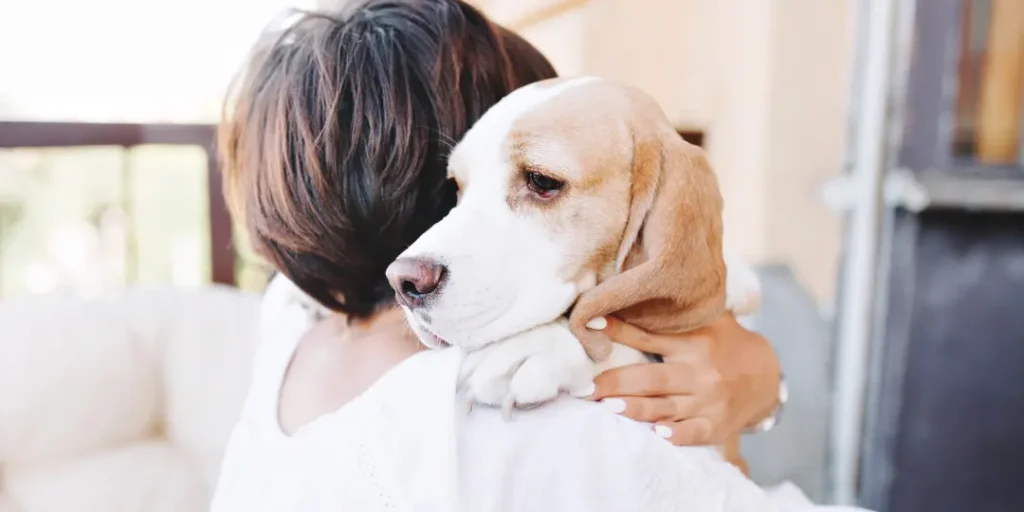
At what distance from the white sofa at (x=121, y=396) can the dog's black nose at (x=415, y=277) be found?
0.75 m

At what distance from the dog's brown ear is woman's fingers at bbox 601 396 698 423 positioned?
0.15 feet

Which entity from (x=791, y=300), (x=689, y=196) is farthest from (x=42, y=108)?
(x=791, y=300)

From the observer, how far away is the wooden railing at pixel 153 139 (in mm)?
1229

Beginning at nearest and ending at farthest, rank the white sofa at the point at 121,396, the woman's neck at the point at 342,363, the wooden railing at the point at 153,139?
the woman's neck at the point at 342,363 < the white sofa at the point at 121,396 < the wooden railing at the point at 153,139

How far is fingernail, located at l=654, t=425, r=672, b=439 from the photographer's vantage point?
697 mm

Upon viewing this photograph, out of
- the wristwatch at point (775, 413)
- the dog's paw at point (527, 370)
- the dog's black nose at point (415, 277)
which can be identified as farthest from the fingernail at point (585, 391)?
the wristwatch at point (775, 413)

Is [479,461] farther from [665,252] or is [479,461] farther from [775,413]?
[775,413]

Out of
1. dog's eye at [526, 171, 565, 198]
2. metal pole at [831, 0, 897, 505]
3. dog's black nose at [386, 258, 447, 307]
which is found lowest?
metal pole at [831, 0, 897, 505]

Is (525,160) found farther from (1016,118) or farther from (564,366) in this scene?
(1016,118)

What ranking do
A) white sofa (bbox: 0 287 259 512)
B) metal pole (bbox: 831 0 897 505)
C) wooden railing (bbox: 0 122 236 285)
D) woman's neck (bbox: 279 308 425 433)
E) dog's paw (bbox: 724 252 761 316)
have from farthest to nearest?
1. metal pole (bbox: 831 0 897 505)
2. wooden railing (bbox: 0 122 236 285)
3. white sofa (bbox: 0 287 259 512)
4. dog's paw (bbox: 724 252 761 316)
5. woman's neck (bbox: 279 308 425 433)

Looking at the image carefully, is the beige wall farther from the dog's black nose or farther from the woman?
the dog's black nose

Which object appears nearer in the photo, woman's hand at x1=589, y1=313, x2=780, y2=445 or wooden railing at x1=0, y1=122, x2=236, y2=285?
woman's hand at x1=589, y1=313, x2=780, y2=445

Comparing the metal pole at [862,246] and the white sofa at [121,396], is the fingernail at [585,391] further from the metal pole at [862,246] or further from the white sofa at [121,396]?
the metal pole at [862,246]

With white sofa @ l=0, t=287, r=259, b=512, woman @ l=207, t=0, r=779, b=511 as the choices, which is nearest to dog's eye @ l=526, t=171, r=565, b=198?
woman @ l=207, t=0, r=779, b=511
